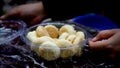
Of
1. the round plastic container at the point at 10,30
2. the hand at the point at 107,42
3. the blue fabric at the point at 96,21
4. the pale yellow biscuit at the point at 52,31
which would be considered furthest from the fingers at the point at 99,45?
the blue fabric at the point at 96,21

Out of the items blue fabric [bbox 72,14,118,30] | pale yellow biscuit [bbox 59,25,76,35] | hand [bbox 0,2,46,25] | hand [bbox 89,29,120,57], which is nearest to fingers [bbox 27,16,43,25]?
hand [bbox 0,2,46,25]

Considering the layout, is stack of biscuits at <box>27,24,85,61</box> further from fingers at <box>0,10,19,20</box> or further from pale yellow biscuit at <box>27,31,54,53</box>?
fingers at <box>0,10,19,20</box>

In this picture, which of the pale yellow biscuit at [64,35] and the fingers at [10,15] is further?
the fingers at [10,15]

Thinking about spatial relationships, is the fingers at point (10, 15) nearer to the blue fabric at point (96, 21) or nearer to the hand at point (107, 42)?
the blue fabric at point (96, 21)

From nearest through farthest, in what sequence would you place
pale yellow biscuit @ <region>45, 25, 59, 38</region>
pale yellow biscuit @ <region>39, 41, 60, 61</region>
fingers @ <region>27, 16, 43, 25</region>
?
pale yellow biscuit @ <region>39, 41, 60, 61</region>, pale yellow biscuit @ <region>45, 25, 59, 38</region>, fingers @ <region>27, 16, 43, 25</region>

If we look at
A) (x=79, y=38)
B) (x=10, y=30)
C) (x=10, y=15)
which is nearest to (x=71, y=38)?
(x=79, y=38)

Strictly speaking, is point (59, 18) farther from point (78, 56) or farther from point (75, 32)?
point (78, 56)

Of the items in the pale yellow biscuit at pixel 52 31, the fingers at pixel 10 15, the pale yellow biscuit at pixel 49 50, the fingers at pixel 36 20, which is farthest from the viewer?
the fingers at pixel 36 20
